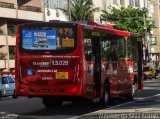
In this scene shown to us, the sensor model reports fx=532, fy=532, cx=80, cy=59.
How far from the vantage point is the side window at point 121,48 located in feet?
73.6

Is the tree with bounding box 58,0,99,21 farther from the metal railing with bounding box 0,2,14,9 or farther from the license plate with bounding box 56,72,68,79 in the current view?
the license plate with bounding box 56,72,68,79

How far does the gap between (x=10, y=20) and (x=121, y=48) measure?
3572 cm

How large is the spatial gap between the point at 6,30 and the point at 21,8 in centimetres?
412

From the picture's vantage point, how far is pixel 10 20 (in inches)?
2245

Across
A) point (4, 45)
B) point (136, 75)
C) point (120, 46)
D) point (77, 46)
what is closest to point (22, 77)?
point (77, 46)

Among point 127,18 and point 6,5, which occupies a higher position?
point 6,5

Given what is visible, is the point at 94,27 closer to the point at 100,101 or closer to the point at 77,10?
the point at 100,101

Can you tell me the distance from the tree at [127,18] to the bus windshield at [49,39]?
55.1 m

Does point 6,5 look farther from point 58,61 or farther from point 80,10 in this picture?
point 58,61

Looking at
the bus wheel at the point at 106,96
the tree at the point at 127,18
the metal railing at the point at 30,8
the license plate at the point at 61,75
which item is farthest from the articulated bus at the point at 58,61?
the tree at the point at 127,18

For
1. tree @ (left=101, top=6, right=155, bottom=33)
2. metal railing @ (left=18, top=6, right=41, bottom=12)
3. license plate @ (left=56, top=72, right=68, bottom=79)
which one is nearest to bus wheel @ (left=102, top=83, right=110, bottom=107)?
license plate @ (left=56, top=72, right=68, bottom=79)

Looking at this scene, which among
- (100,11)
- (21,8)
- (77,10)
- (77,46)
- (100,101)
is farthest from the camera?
(100,11)

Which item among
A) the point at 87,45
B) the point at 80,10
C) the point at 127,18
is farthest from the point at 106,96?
the point at 127,18

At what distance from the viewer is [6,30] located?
55281 millimetres
